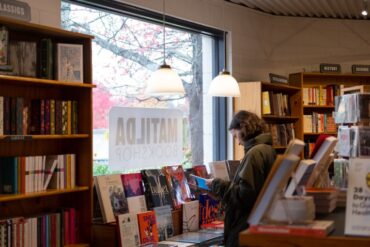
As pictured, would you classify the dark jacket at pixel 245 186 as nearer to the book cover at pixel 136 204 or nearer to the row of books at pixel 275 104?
the book cover at pixel 136 204

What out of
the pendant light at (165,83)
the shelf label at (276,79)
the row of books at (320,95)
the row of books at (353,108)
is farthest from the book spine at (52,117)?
the row of books at (320,95)

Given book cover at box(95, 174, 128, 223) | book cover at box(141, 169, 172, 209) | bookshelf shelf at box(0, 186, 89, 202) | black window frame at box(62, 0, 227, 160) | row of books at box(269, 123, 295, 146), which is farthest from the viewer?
row of books at box(269, 123, 295, 146)

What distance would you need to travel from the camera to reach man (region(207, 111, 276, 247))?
11.1ft

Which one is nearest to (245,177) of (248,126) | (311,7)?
(248,126)

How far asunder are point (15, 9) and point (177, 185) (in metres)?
2.06

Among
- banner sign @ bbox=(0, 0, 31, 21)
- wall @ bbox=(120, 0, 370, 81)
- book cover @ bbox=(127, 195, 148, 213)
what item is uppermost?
wall @ bbox=(120, 0, 370, 81)

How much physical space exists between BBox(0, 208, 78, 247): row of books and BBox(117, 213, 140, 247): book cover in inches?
13.1

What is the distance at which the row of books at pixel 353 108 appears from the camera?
7.72ft

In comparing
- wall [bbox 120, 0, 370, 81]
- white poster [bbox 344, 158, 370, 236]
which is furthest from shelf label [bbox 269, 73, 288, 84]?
white poster [bbox 344, 158, 370, 236]

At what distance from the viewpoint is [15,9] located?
141 inches

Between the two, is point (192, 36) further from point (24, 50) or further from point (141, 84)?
point (24, 50)

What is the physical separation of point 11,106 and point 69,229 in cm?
95

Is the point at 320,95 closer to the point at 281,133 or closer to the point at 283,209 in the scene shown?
the point at 281,133

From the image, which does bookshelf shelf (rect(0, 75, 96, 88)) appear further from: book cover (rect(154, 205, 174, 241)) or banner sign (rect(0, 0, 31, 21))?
book cover (rect(154, 205, 174, 241))
